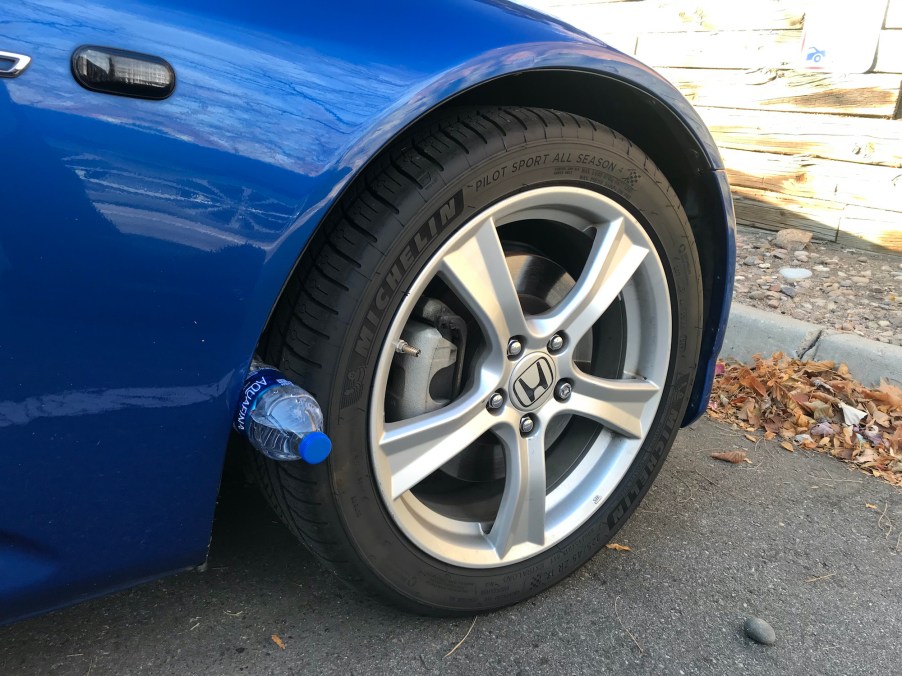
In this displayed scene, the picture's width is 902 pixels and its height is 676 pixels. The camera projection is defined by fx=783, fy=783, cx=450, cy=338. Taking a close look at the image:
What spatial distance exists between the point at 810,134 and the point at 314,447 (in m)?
3.72

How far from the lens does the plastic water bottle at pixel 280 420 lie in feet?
3.85

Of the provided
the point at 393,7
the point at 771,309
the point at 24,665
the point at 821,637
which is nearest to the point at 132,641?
the point at 24,665

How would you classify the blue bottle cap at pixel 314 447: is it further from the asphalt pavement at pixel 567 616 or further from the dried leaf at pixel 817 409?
the dried leaf at pixel 817 409

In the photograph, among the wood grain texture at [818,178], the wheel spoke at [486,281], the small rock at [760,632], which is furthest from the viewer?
the wood grain texture at [818,178]

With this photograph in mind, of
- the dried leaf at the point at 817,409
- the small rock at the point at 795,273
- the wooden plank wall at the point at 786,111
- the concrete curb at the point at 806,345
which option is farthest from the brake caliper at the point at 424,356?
the wooden plank wall at the point at 786,111

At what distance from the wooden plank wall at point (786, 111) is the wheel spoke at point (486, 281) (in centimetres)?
309

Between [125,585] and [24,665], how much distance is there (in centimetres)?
34

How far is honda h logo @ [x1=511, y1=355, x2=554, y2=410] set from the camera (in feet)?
5.02

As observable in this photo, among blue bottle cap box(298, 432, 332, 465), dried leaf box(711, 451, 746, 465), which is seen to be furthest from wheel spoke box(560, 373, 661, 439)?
dried leaf box(711, 451, 746, 465)

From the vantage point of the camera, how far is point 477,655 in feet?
4.98

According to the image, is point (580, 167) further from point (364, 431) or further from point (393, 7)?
point (364, 431)

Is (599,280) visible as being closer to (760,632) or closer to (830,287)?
(760,632)

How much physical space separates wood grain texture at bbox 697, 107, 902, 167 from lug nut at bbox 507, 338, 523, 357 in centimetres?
309

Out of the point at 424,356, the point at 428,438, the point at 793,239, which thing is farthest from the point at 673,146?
the point at 793,239
